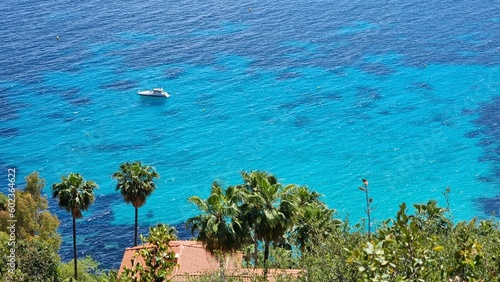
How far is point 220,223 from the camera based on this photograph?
115 feet

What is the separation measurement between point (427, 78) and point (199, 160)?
33.8 metres

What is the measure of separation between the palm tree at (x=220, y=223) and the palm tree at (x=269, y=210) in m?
0.69

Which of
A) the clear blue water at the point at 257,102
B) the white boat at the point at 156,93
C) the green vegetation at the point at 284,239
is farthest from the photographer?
the white boat at the point at 156,93

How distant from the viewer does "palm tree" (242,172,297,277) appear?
34844 millimetres

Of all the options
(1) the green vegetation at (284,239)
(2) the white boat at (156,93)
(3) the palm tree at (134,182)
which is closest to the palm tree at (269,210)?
(1) the green vegetation at (284,239)

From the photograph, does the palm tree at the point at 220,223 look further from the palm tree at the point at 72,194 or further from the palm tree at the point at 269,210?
the palm tree at the point at 72,194

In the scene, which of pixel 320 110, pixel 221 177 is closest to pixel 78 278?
pixel 221 177

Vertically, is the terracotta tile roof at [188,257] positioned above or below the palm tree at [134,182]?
below

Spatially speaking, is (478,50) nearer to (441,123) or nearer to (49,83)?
(441,123)

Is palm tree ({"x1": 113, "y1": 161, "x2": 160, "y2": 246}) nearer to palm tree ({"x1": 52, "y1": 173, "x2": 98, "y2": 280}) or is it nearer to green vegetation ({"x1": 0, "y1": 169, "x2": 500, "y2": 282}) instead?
green vegetation ({"x1": 0, "y1": 169, "x2": 500, "y2": 282})

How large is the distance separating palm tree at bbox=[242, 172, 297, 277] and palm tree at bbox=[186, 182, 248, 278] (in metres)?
0.69

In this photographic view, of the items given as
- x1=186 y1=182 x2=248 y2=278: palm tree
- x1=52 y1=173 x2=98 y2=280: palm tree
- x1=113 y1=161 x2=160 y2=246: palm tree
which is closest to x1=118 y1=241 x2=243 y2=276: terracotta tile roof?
x1=113 y1=161 x2=160 y2=246: palm tree

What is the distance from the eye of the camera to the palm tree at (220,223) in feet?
115

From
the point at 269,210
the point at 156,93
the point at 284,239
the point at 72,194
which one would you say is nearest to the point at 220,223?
the point at 269,210
